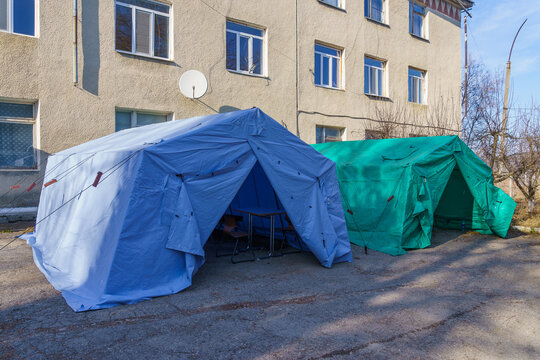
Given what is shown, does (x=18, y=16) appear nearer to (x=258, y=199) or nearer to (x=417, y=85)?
(x=258, y=199)

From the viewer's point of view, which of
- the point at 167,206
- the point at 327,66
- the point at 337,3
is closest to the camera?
the point at 167,206

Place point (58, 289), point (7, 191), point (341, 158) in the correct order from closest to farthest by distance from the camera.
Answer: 1. point (58, 289)
2. point (7, 191)
3. point (341, 158)

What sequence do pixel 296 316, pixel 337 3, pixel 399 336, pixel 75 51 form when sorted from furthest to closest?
pixel 337 3
pixel 75 51
pixel 296 316
pixel 399 336

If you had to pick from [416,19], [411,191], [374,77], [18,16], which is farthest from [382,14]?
[18,16]

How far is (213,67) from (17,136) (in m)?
4.94

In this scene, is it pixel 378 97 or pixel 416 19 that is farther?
pixel 416 19

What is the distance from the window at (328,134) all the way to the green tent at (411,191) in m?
3.70

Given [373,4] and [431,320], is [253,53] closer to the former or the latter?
Result: [373,4]

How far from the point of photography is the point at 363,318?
404 cm

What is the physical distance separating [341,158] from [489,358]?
6.32m

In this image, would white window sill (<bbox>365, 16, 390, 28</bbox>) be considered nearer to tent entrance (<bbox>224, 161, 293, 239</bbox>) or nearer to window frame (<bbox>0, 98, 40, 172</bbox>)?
tent entrance (<bbox>224, 161, 293, 239</bbox>)

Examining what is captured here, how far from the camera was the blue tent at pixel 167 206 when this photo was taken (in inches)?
177

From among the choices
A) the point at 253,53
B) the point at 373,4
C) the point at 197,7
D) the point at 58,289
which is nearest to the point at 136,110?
the point at 197,7

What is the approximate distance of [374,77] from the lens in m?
14.9
